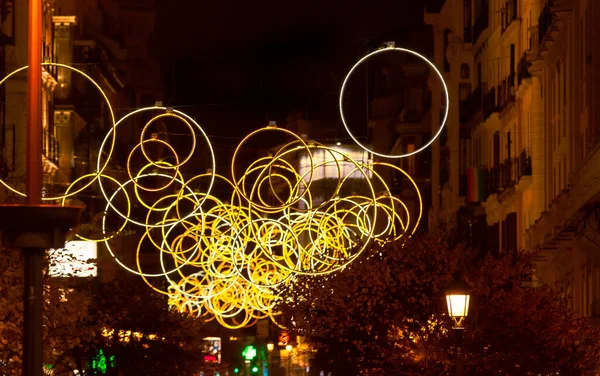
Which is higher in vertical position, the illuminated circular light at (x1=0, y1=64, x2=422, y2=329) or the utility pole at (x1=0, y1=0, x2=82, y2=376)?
the illuminated circular light at (x1=0, y1=64, x2=422, y2=329)

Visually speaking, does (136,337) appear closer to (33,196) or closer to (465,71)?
(465,71)

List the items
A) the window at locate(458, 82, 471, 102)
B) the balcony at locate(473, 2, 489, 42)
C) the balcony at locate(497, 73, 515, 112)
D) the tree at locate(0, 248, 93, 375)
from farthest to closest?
the window at locate(458, 82, 471, 102), the balcony at locate(473, 2, 489, 42), the balcony at locate(497, 73, 515, 112), the tree at locate(0, 248, 93, 375)

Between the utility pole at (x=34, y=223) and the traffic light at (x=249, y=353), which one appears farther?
the traffic light at (x=249, y=353)

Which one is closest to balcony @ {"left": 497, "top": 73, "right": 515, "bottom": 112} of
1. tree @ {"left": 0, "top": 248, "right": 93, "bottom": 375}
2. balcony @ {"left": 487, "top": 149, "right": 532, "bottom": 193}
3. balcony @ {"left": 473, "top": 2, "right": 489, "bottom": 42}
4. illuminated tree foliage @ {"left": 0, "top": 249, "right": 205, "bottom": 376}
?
balcony @ {"left": 487, "top": 149, "right": 532, "bottom": 193}

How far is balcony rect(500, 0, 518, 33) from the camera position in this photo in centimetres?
5588

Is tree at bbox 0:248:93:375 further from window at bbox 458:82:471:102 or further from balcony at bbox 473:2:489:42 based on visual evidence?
window at bbox 458:82:471:102

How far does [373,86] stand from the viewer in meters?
126

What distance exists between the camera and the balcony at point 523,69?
51.6 metres

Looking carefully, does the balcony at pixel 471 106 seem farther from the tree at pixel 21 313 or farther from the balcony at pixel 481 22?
the tree at pixel 21 313

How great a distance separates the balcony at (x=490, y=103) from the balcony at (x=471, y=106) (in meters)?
1.68

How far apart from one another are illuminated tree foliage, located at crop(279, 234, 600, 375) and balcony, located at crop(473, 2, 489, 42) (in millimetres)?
24368

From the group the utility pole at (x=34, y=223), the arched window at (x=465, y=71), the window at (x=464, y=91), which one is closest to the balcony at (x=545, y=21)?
the arched window at (x=465, y=71)

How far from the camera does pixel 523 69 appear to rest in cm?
5278

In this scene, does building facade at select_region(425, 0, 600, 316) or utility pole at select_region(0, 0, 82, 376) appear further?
building facade at select_region(425, 0, 600, 316)
